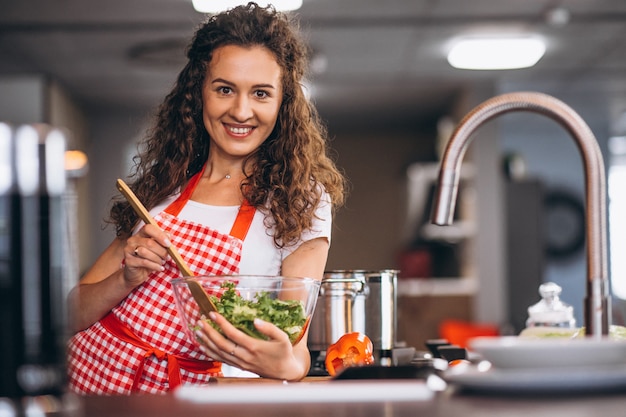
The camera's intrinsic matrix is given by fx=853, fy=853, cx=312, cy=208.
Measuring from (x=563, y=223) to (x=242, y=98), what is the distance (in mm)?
7333

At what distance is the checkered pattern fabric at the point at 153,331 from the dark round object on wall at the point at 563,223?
722 centimetres

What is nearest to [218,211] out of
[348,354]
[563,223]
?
[348,354]

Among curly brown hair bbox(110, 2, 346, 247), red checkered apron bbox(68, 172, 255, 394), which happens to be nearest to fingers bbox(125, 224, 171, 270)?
red checkered apron bbox(68, 172, 255, 394)

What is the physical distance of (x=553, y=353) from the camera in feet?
2.67

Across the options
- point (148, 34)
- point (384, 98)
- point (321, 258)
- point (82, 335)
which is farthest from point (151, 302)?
point (384, 98)

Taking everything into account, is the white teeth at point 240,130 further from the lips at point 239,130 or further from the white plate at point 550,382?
the white plate at point 550,382

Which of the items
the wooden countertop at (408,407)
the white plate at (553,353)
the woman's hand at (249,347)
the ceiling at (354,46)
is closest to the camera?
the wooden countertop at (408,407)

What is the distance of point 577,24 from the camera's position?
4680mm

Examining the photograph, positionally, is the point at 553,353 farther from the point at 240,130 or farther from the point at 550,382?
the point at 240,130

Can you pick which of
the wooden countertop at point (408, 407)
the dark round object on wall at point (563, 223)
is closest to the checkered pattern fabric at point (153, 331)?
the wooden countertop at point (408, 407)

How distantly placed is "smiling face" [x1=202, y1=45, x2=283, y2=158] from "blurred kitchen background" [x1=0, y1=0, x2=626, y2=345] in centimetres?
241

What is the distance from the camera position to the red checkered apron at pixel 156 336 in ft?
4.89

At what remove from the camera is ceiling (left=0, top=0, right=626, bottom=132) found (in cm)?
436

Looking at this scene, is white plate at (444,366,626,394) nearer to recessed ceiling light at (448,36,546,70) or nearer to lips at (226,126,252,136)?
lips at (226,126,252,136)
